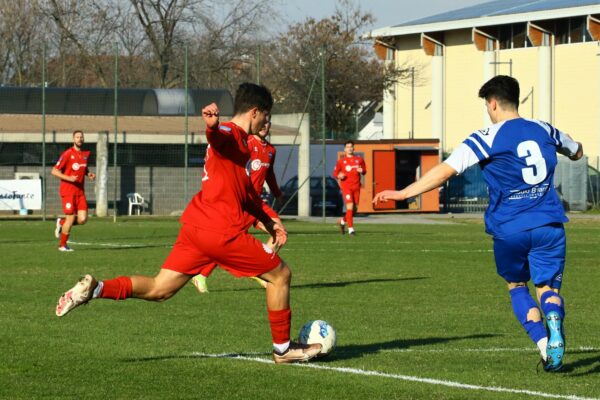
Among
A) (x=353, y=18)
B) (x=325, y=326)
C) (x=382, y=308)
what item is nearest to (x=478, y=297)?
(x=382, y=308)

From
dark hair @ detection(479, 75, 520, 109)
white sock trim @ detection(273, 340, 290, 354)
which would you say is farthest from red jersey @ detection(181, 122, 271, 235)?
dark hair @ detection(479, 75, 520, 109)

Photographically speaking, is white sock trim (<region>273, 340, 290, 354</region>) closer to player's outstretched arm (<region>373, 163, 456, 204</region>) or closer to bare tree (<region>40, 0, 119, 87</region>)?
player's outstretched arm (<region>373, 163, 456, 204</region>)

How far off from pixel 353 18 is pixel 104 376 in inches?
2699

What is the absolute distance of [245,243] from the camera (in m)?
8.45

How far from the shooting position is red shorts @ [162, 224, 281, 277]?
8.43 meters

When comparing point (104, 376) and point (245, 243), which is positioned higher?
point (245, 243)

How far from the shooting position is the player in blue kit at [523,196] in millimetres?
8148

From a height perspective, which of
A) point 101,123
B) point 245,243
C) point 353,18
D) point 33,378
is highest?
point 353,18

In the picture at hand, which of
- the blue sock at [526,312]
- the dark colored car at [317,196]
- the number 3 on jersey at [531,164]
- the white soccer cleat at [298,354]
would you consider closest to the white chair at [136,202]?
the dark colored car at [317,196]

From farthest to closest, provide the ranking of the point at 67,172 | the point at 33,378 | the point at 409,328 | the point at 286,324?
the point at 67,172, the point at 409,328, the point at 286,324, the point at 33,378

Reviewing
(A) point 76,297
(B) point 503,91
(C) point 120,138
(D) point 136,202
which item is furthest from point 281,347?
(D) point 136,202

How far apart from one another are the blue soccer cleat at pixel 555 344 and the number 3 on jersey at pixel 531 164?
36.6 inches

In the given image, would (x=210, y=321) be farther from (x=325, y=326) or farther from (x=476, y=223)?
(x=476, y=223)

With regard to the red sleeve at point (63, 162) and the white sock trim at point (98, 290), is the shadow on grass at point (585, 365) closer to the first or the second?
the white sock trim at point (98, 290)
